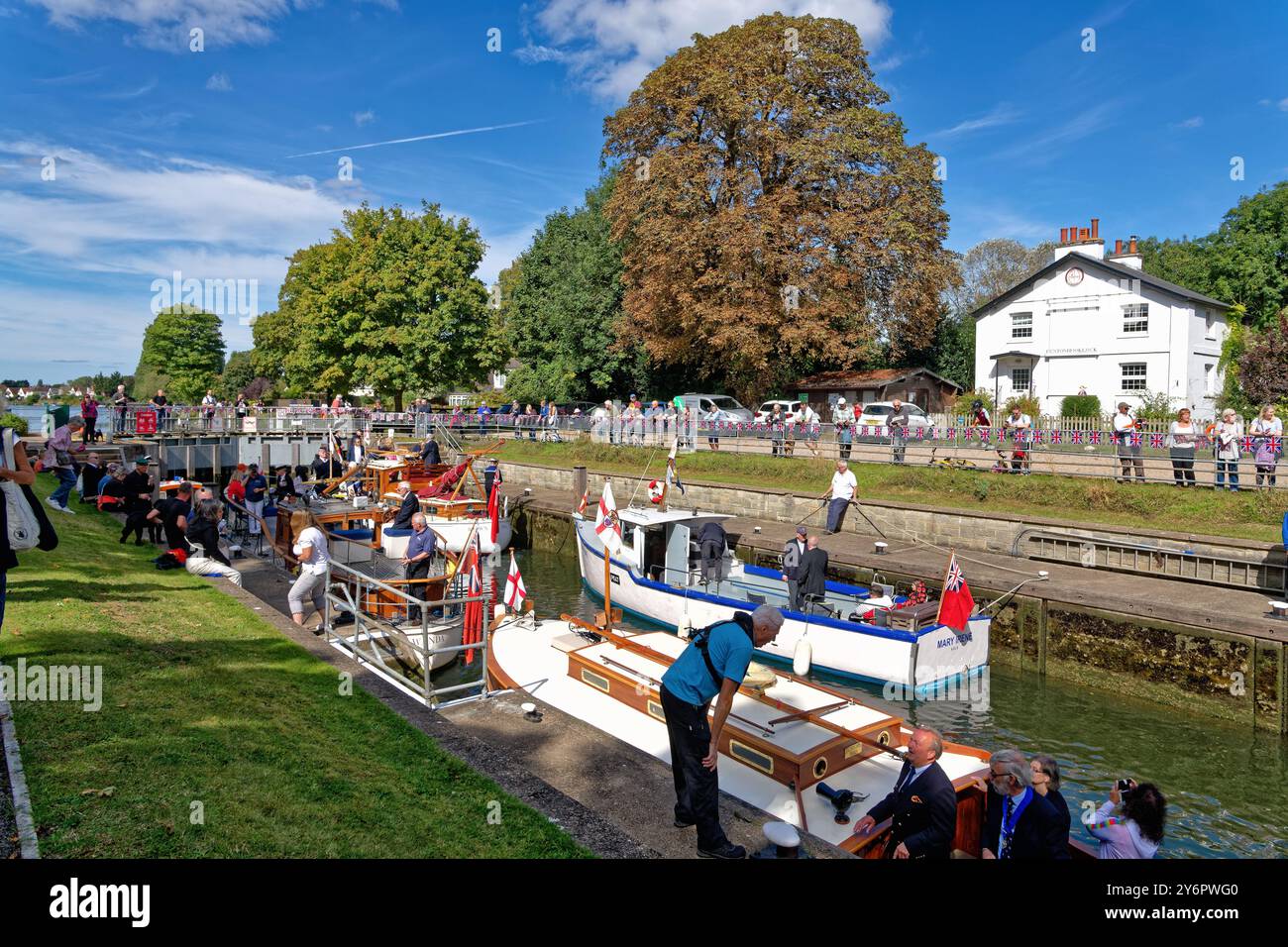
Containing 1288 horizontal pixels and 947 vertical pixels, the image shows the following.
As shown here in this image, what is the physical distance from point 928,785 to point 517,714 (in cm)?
435

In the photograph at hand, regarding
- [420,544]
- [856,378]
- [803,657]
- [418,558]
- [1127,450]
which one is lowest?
[803,657]

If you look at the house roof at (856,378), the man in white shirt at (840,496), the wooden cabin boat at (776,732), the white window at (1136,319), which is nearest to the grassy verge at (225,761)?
the wooden cabin boat at (776,732)

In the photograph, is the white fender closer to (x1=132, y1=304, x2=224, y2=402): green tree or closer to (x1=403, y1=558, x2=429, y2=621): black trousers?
(x1=403, y1=558, x2=429, y2=621): black trousers

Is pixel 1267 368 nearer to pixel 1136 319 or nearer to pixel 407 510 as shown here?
pixel 1136 319

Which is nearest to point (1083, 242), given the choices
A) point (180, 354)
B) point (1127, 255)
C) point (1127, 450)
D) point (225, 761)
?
point (1127, 255)

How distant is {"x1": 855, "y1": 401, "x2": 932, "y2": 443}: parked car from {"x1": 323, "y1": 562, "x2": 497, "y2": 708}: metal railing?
16.3 metres

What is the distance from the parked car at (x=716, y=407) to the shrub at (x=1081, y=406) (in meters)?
13.8

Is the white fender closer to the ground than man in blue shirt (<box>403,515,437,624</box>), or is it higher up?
closer to the ground

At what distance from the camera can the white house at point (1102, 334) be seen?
119ft

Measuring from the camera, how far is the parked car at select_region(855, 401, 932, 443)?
26591 mm

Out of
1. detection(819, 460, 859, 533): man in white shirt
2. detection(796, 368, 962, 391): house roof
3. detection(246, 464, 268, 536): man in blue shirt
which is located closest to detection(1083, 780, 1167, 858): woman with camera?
detection(819, 460, 859, 533): man in white shirt

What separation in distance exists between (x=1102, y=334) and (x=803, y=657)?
103 feet

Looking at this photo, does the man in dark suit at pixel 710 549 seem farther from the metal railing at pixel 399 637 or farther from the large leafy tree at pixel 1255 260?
the large leafy tree at pixel 1255 260

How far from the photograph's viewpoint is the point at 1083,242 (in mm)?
40906
